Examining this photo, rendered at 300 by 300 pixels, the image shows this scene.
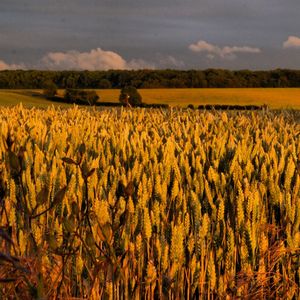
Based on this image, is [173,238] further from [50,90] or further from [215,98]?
[50,90]

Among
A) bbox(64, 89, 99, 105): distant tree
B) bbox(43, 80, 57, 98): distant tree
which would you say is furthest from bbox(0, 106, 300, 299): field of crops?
bbox(43, 80, 57, 98): distant tree

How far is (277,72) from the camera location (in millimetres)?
61594

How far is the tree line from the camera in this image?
56875 millimetres

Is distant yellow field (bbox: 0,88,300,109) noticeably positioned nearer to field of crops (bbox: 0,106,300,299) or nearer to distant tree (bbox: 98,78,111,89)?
distant tree (bbox: 98,78,111,89)

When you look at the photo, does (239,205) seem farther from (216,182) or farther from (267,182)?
(267,182)

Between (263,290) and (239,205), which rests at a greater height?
(239,205)

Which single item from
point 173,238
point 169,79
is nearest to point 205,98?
point 169,79

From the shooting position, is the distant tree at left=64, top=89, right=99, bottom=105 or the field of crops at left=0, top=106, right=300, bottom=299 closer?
the field of crops at left=0, top=106, right=300, bottom=299

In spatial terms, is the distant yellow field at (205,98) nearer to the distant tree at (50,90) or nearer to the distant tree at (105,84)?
the distant tree at (50,90)

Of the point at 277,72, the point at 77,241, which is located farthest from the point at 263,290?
the point at 277,72

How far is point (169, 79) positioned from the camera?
57.2m

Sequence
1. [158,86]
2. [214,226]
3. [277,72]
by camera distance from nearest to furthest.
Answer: [214,226] → [158,86] → [277,72]

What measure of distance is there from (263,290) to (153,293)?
0.56 m

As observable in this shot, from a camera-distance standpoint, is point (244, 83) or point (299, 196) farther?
point (244, 83)
